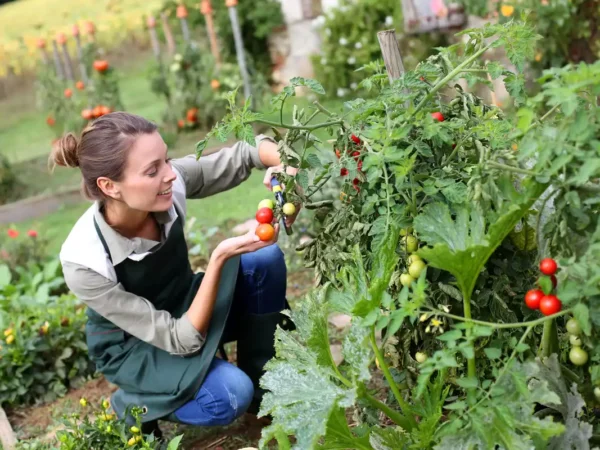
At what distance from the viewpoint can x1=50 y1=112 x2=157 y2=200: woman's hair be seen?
2092mm

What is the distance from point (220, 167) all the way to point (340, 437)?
108cm

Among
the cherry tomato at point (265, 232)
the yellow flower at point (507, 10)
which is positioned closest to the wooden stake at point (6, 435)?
the cherry tomato at point (265, 232)

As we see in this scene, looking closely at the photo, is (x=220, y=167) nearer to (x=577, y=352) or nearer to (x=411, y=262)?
(x=411, y=262)

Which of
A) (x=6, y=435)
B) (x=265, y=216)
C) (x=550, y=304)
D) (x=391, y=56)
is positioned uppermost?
(x=391, y=56)

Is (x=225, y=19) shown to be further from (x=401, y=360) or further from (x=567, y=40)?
(x=401, y=360)

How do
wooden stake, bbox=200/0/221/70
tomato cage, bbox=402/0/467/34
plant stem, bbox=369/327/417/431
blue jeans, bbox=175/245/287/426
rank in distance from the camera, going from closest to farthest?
plant stem, bbox=369/327/417/431, blue jeans, bbox=175/245/287/426, tomato cage, bbox=402/0/467/34, wooden stake, bbox=200/0/221/70

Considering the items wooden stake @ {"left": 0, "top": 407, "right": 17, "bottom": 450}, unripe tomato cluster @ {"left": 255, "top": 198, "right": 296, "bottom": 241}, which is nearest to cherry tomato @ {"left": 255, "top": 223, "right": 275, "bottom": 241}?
unripe tomato cluster @ {"left": 255, "top": 198, "right": 296, "bottom": 241}

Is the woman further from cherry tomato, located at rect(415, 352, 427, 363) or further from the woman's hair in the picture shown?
cherry tomato, located at rect(415, 352, 427, 363)

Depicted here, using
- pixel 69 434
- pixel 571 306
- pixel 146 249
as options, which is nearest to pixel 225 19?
pixel 146 249

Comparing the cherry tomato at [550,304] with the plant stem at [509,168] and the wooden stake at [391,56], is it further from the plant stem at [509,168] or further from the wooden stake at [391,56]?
the wooden stake at [391,56]

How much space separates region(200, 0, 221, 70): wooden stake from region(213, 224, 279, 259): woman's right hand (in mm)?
4610

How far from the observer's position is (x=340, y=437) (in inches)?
65.6

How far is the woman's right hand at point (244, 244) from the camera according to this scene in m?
1.98

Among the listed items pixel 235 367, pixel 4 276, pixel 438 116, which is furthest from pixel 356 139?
pixel 4 276
